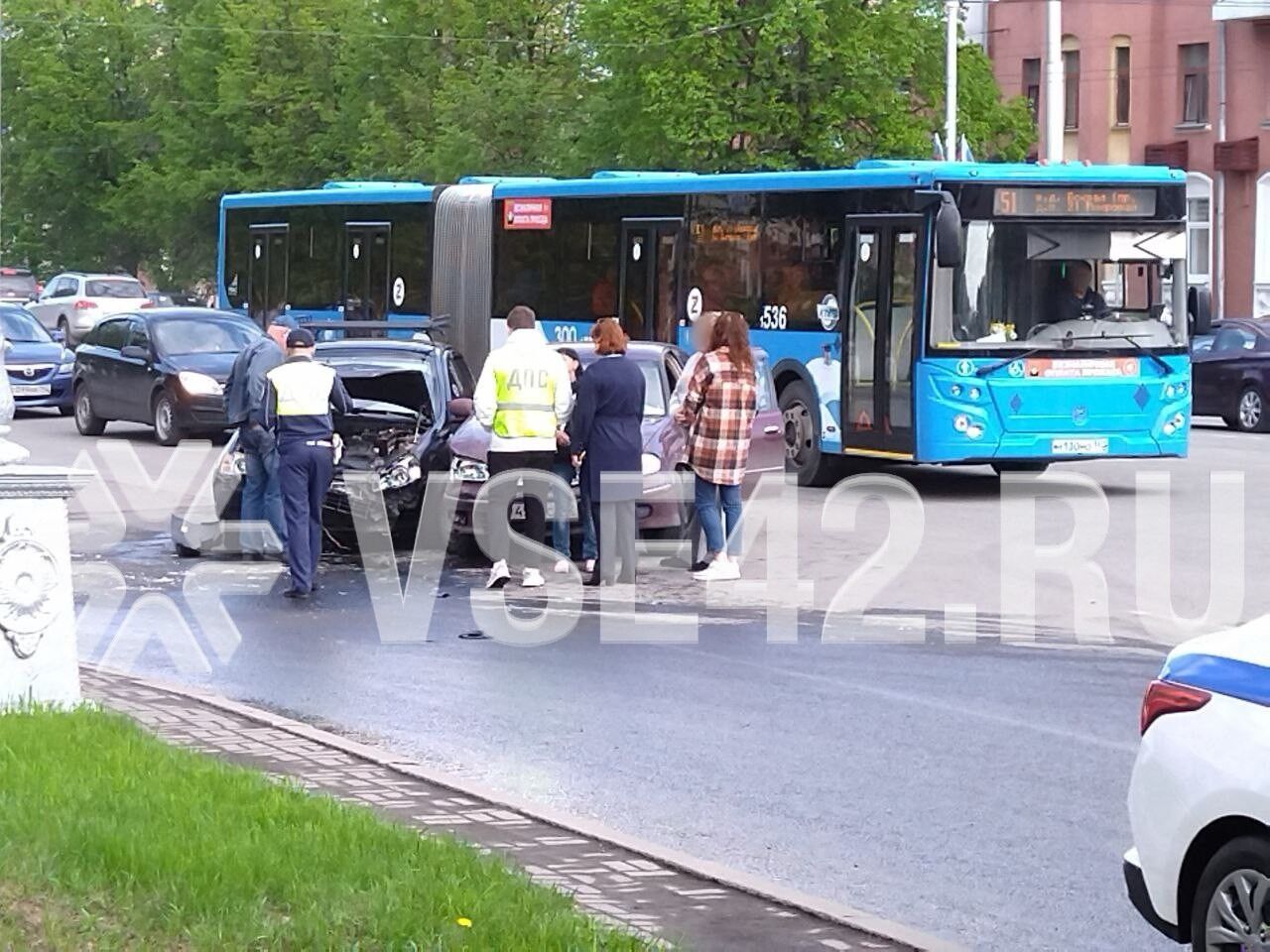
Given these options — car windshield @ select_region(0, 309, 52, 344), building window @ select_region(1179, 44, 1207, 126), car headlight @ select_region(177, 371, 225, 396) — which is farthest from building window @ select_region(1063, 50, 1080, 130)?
car headlight @ select_region(177, 371, 225, 396)

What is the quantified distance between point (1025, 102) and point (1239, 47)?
649 centimetres

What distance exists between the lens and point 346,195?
34031mm

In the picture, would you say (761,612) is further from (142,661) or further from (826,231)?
(826,231)

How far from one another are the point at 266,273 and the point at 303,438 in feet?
70.9

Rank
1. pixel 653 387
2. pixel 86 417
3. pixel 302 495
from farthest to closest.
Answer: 1. pixel 86 417
2. pixel 653 387
3. pixel 302 495

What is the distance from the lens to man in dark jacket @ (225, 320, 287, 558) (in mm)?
17047

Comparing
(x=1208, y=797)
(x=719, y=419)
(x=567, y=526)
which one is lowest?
(x=1208, y=797)

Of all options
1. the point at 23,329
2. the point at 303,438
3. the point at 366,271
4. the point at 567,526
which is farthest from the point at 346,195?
the point at 303,438

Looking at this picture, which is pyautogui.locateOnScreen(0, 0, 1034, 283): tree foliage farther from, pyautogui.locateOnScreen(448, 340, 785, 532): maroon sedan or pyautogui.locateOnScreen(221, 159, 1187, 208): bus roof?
pyautogui.locateOnScreen(448, 340, 785, 532): maroon sedan

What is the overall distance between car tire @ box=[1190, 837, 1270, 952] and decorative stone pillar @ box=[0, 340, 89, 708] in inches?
209

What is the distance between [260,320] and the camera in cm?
3638

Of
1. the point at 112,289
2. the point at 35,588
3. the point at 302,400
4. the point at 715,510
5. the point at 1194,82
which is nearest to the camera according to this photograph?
the point at 35,588

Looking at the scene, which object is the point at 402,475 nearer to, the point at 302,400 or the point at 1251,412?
the point at 302,400

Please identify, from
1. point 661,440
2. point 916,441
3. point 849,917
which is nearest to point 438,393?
point 661,440
